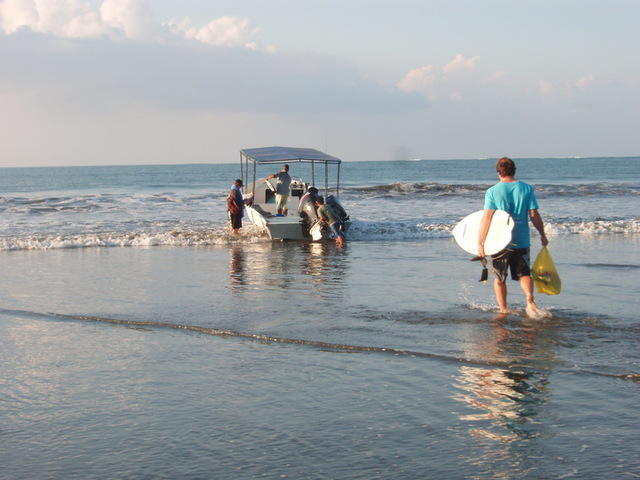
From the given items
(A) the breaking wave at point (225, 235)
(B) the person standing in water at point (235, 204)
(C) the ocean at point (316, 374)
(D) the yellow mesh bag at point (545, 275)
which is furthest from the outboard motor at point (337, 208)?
(D) the yellow mesh bag at point (545, 275)

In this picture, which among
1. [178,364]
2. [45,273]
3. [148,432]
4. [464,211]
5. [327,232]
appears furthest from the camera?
[464,211]

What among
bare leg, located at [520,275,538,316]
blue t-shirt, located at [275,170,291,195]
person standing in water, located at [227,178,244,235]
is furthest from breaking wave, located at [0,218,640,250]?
bare leg, located at [520,275,538,316]

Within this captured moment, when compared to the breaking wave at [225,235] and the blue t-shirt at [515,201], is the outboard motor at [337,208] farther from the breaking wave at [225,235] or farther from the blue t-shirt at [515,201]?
the blue t-shirt at [515,201]

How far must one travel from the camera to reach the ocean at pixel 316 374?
4219 millimetres

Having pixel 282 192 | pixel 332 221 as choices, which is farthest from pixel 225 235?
pixel 332 221

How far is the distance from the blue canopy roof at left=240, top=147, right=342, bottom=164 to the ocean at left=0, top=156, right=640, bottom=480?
725 centimetres

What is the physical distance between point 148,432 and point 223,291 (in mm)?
5719

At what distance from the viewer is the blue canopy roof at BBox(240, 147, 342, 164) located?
788 inches

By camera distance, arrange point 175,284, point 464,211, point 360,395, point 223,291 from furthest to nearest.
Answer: point 464,211
point 175,284
point 223,291
point 360,395

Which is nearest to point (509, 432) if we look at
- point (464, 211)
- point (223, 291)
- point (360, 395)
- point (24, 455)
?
point (360, 395)

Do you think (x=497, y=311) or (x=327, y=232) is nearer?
(x=497, y=311)

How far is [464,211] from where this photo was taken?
2947 cm

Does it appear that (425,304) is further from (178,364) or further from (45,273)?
(45,273)

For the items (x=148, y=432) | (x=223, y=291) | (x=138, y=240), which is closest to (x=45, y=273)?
(x=223, y=291)
